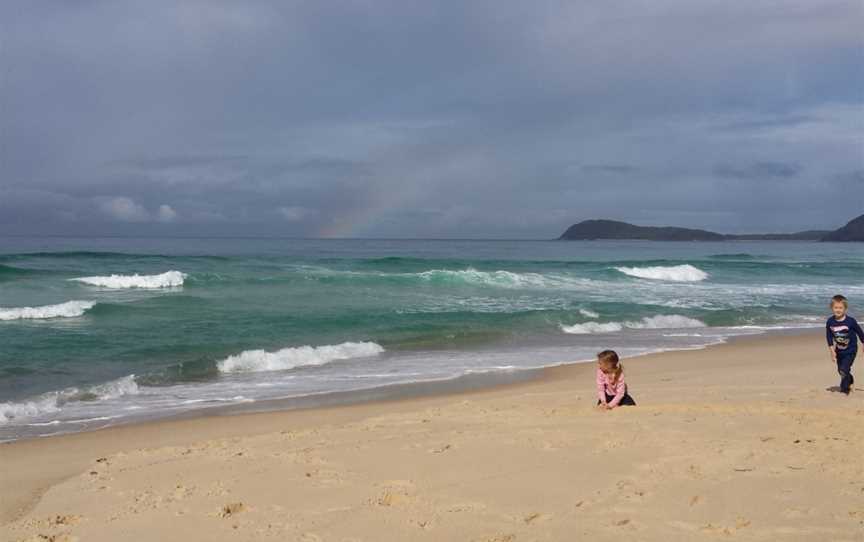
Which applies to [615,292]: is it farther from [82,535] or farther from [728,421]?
[82,535]

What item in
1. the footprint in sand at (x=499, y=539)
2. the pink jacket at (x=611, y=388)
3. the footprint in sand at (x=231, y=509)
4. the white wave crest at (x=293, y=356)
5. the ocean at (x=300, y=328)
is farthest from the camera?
the white wave crest at (x=293, y=356)

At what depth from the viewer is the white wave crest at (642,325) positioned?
754 inches

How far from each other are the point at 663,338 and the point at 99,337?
13265 millimetres

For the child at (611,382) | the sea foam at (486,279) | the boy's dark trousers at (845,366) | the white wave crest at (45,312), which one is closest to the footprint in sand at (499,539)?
the child at (611,382)

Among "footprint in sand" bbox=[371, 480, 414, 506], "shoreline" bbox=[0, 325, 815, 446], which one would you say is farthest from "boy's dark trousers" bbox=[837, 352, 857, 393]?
"footprint in sand" bbox=[371, 480, 414, 506]

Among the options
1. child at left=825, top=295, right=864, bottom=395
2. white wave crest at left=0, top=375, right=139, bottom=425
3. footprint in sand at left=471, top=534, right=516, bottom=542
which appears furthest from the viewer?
white wave crest at left=0, top=375, right=139, bottom=425

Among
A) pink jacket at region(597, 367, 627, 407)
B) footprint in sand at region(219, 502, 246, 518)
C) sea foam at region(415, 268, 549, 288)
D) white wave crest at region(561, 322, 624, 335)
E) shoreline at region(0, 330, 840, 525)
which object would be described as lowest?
shoreline at region(0, 330, 840, 525)

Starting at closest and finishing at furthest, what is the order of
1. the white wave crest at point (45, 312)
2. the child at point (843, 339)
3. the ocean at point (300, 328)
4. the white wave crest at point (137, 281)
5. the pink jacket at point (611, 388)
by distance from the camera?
the pink jacket at point (611, 388) → the child at point (843, 339) → the ocean at point (300, 328) → the white wave crest at point (45, 312) → the white wave crest at point (137, 281)

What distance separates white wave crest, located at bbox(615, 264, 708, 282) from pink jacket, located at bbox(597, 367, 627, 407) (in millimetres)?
35309

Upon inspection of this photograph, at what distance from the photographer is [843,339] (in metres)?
9.06

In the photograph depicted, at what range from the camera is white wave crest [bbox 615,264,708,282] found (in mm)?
42219

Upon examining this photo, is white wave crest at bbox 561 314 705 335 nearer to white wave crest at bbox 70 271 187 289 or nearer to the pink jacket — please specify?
the pink jacket

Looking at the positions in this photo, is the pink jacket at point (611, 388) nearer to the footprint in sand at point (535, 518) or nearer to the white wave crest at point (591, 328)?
the footprint in sand at point (535, 518)

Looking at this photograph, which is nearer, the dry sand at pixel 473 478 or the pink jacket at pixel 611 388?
the dry sand at pixel 473 478
